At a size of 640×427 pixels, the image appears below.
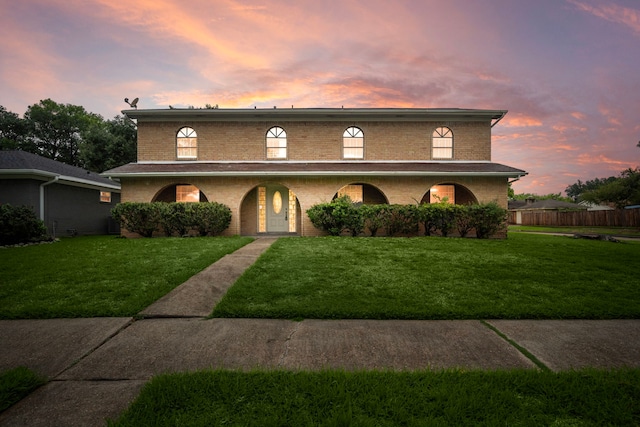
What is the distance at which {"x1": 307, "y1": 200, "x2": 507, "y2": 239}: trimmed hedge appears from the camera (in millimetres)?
11477

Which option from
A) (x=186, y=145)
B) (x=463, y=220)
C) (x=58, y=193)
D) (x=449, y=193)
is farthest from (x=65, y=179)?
(x=449, y=193)

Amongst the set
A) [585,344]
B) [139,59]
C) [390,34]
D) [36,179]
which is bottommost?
[585,344]

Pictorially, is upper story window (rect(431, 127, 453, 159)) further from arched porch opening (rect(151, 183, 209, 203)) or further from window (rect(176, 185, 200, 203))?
window (rect(176, 185, 200, 203))

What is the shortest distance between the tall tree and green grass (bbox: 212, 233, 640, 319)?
132 ft

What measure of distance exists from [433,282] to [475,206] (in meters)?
8.09

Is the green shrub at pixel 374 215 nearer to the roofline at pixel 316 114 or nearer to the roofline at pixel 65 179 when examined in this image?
the roofline at pixel 316 114

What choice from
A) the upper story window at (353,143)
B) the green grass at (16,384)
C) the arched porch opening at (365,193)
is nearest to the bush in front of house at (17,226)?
the green grass at (16,384)

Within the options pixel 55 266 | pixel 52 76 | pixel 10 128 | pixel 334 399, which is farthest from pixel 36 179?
pixel 10 128

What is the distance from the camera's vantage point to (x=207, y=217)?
37.7 feet

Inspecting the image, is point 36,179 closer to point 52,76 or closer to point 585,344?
point 52,76

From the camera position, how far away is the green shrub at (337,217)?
11409mm

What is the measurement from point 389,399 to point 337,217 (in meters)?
9.54

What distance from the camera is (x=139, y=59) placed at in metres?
15.7

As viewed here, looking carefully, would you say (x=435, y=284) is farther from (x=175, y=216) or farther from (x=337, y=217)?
(x=175, y=216)
